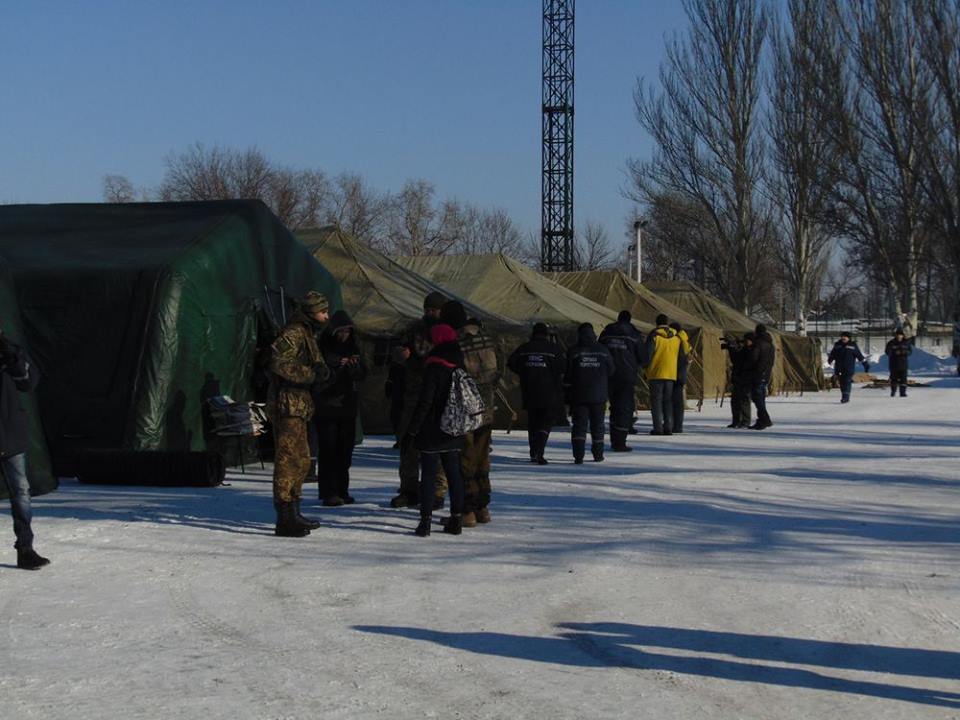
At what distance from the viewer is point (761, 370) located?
21.1 metres

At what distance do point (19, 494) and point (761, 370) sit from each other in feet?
47.9

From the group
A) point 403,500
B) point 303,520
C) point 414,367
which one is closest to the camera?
point 303,520

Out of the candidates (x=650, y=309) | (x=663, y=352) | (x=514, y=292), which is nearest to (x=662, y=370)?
(x=663, y=352)

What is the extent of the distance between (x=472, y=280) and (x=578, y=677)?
66.4 ft

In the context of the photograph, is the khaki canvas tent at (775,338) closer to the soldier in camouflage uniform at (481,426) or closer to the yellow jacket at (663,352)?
the yellow jacket at (663,352)

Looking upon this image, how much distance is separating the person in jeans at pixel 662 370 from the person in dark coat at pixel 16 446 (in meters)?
12.2

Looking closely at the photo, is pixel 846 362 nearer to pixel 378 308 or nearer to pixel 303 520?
pixel 378 308

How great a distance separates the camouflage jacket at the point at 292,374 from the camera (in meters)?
9.69

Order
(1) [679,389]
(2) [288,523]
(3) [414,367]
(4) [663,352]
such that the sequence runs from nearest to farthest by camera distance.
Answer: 1. (2) [288,523]
2. (3) [414,367]
3. (4) [663,352]
4. (1) [679,389]

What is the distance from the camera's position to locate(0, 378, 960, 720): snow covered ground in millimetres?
5570

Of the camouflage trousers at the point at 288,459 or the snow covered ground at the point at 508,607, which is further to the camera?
the camouflage trousers at the point at 288,459

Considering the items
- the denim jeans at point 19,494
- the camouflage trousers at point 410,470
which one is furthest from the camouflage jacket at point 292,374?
the denim jeans at point 19,494

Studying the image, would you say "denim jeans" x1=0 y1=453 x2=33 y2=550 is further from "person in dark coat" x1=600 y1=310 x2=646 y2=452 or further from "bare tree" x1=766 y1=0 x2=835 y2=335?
"bare tree" x1=766 y1=0 x2=835 y2=335

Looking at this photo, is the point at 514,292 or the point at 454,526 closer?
the point at 454,526
